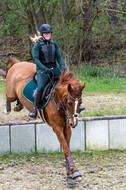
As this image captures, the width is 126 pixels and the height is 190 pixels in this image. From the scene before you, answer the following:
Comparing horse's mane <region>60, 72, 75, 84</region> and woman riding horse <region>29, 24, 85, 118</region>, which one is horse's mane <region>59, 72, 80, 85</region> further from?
woman riding horse <region>29, 24, 85, 118</region>

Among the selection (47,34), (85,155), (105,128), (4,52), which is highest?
(47,34)

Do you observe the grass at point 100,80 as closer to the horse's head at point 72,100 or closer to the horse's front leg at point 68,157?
the horse's front leg at point 68,157

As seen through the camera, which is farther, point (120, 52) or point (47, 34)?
point (120, 52)

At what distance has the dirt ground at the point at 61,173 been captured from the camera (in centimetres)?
455

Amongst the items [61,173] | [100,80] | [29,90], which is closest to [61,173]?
[61,173]

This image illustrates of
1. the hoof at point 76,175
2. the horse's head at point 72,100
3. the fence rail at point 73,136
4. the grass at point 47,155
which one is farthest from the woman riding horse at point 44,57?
the hoof at point 76,175

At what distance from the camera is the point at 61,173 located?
201 inches

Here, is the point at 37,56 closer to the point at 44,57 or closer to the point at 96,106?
the point at 44,57

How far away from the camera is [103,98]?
869 cm

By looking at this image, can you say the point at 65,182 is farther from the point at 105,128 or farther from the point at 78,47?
the point at 78,47

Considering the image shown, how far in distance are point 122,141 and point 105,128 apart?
1.55 ft

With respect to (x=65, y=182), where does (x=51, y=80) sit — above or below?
above

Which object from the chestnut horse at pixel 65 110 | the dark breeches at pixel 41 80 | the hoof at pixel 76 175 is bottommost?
the hoof at pixel 76 175

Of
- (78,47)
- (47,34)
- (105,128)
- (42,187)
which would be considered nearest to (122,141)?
(105,128)
